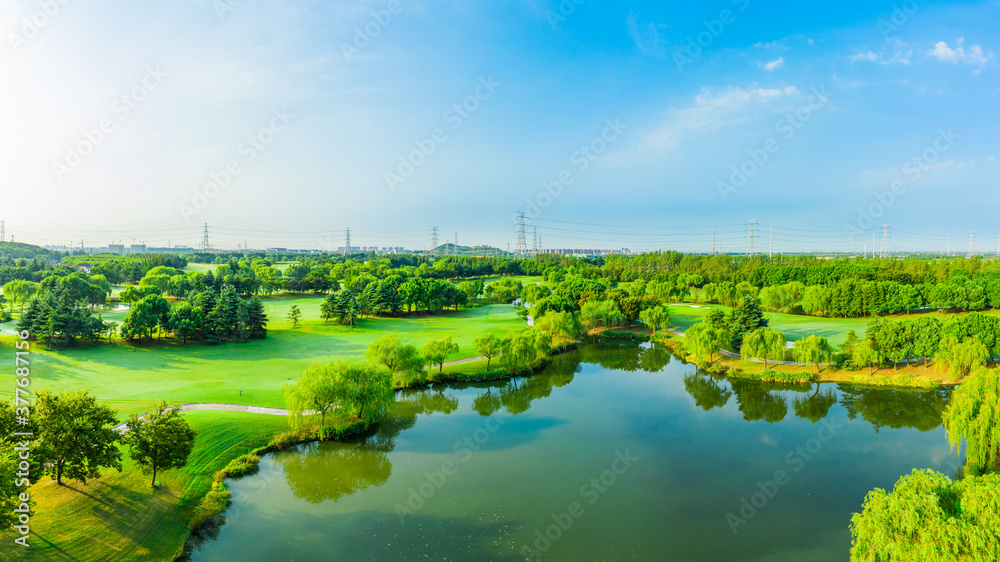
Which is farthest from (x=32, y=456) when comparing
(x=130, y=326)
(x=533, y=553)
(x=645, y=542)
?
(x=130, y=326)

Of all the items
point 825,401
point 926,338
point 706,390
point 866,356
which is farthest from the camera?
point 866,356

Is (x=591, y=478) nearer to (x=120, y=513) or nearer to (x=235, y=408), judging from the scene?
(x=120, y=513)

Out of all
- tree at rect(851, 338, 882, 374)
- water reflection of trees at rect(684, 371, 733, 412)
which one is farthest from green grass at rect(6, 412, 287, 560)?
tree at rect(851, 338, 882, 374)

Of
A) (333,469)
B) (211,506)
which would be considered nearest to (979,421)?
(333,469)

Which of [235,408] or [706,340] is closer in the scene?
[235,408]

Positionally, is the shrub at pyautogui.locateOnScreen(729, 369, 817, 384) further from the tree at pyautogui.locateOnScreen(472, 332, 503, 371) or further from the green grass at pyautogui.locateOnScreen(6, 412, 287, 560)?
the green grass at pyautogui.locateOnScreen(6, 412, 287, 560)

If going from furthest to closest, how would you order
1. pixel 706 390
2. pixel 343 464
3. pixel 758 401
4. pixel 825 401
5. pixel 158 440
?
pixel 706 390 < pixel 758 401 < pixel 825 401 < pixel 343 464 < pixel 158 440
